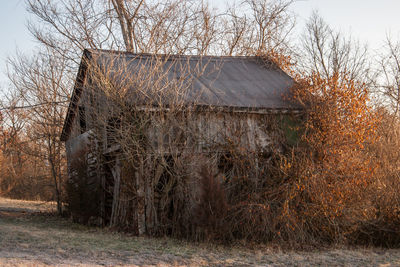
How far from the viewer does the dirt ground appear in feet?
24.0

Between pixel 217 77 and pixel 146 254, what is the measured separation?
6561 mm

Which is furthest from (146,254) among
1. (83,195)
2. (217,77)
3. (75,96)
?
(75,96)

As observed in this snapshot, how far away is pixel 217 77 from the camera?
13.1m

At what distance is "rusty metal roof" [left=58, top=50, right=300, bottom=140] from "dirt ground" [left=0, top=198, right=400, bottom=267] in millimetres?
3589

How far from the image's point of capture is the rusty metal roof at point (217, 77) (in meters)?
11.1

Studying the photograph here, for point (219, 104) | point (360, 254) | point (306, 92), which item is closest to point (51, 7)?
point (219, 104)

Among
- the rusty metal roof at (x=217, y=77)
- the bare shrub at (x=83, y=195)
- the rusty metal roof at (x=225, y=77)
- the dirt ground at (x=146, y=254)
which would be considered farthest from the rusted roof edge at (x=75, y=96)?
the dirt ground at (x=146, y=254)

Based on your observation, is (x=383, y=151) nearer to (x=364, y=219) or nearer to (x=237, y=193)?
(x=364, y=219)

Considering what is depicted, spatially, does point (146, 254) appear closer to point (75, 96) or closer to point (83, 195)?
point (83, 195)

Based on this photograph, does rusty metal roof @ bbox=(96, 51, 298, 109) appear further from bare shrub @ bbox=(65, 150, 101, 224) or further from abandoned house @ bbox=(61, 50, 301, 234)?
bare shrub @ bbox=(65, 150, 101, 224)

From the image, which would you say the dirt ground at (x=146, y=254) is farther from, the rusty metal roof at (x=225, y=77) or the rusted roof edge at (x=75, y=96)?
the rusted roof edge at (x=75, y=96)

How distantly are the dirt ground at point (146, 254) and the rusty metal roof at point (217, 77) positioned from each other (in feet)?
11.8

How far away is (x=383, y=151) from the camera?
1174 cm

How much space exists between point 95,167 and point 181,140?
15.3ft
